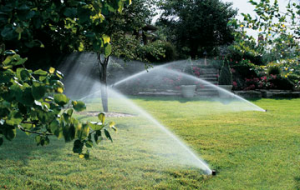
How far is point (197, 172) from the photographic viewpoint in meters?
3.46

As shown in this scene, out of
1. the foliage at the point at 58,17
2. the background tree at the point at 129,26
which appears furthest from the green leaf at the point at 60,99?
the background tree at the point at 129,26

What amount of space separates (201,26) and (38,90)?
103ft

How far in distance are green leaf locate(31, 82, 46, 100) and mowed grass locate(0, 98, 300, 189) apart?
2306mm

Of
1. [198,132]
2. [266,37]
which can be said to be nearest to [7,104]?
[266,37]

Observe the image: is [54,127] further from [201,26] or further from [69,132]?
[201,26]

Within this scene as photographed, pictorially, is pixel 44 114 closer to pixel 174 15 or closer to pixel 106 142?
pixel 106 142

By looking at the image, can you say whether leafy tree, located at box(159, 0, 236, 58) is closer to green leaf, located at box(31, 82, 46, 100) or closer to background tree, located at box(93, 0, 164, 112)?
background tree, located at box(93, 0, 164, 112)

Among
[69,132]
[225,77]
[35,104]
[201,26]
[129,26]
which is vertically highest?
[201,26]

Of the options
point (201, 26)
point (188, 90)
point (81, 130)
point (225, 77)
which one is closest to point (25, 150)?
point (81, 130)

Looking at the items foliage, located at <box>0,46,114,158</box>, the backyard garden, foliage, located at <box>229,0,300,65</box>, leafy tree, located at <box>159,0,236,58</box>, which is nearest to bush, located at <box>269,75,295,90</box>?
the backyard garden

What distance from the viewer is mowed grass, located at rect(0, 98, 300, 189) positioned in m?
3.13

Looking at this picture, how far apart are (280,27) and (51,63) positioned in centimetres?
1272

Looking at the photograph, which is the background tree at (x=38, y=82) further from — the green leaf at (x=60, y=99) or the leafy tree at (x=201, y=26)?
the leafy tree at (x=201, y=26)

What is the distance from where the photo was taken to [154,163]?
3.76m
